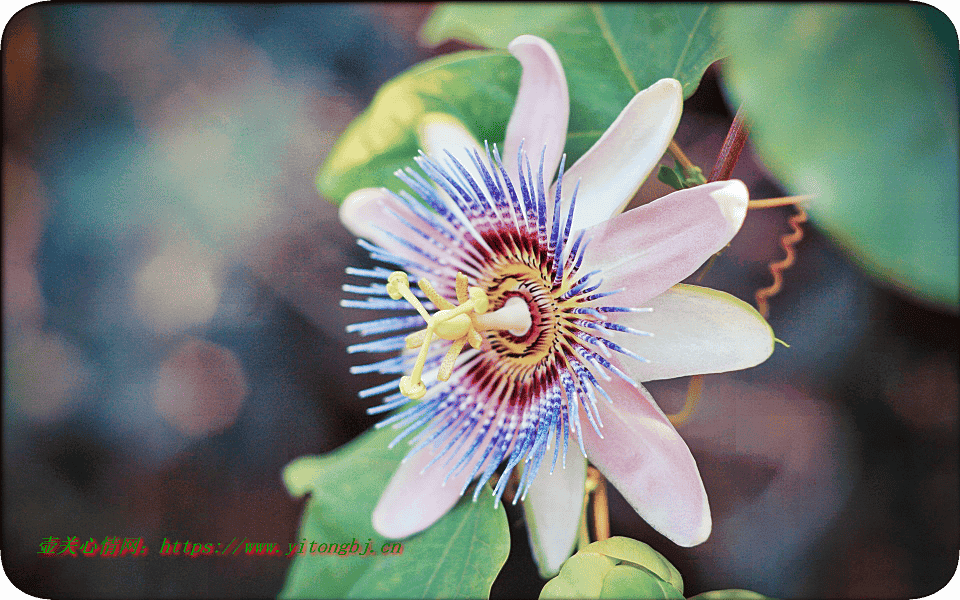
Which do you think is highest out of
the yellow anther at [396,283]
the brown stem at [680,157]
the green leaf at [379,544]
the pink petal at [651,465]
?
the brown stem at [680,157]

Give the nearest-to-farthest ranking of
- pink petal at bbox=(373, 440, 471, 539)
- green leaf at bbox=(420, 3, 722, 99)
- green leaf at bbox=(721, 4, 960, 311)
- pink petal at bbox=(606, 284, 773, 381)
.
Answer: green leaf at bbox=(721, 4, 960, 311)
pink petal at bbox=(606, 284, 773, 381)
green leaf at bbox=(420, 3, 722, 99)
pink petal at bbox=(373, 440, 471, 539)

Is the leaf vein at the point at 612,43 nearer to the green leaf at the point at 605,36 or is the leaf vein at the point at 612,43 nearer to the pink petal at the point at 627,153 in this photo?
the green leaf at the point at 605,36

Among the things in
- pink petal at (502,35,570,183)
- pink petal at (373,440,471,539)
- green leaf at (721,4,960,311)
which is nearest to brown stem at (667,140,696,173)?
pink petal at (502,35,570,183)

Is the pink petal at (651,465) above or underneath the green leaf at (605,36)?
underneath

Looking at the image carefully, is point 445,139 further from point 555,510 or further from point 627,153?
point 555,510

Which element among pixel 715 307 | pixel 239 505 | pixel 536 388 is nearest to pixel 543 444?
pixel 536 388

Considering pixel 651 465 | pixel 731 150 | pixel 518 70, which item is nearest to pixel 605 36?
pixel 518 70

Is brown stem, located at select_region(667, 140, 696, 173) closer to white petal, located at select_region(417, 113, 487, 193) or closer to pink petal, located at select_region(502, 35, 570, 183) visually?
pink petal, located at select_region(502, 35, 570, 183)

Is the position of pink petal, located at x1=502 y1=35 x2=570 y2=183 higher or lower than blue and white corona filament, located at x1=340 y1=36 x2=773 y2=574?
higher

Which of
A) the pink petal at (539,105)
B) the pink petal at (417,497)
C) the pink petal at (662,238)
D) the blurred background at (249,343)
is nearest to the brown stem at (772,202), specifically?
the blurred background at (249,343)
